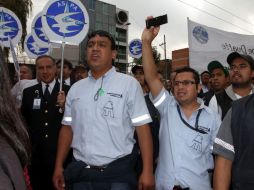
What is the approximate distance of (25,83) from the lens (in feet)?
23.6

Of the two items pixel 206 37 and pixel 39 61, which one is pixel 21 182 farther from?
pixel 206 37

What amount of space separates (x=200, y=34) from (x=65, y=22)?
456 centimetres

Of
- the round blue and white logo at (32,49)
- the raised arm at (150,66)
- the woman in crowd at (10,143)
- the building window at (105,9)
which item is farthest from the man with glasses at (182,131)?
the building window at (105,9)

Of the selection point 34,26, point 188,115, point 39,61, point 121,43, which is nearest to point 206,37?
point 34,26

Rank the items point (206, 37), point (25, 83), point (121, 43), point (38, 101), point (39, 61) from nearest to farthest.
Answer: point (38, 101), point (39, 61), point (25, 83), point (206, 37), point (121, 43)

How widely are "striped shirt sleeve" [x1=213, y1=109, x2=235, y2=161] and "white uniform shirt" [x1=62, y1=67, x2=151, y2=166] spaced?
1060mm

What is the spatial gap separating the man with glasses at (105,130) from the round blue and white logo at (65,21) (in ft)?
5.99

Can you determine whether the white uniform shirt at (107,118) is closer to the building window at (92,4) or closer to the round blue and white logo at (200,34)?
the round blue and white logo at (200,34)

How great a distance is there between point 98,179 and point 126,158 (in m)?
0.30

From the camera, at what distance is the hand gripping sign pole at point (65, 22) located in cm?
555

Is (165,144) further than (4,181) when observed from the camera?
Yes

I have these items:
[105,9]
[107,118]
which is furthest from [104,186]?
[105,9]

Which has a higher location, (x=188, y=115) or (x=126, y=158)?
(x=188, y=115)

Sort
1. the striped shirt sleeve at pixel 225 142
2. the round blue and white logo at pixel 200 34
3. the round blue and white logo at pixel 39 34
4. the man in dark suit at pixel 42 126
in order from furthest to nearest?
1. the round blue and white logo at pixel 200 34
2. the round blue and white logo at pixel 39 34
3. the man in dark suit at pixel 42 126
4. the striped shirt sleeve at pixel 225 142
